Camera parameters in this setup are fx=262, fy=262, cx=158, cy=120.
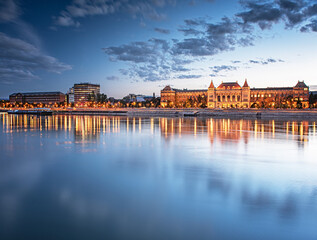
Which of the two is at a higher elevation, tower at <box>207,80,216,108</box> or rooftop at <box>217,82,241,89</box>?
rooftop at <box>217,82,241,89</box>

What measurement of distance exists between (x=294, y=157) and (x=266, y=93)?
140 metres

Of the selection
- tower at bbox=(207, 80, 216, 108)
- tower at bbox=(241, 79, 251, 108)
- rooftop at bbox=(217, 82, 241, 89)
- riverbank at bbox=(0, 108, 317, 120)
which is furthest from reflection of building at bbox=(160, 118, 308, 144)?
rooftop at bbox=(217, 82, 241, 89)

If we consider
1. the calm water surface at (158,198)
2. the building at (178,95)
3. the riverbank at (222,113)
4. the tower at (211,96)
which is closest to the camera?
the calm water surface at (158,198)

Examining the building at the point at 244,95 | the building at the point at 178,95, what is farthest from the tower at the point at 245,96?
the building at the point at 178,95

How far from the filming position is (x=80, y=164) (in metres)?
13.1

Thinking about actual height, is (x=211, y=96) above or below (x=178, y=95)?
Result: below

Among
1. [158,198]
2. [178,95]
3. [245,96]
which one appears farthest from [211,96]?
[158,198]

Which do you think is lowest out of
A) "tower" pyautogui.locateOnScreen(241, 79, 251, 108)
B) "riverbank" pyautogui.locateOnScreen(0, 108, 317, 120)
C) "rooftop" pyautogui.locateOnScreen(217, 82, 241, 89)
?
"riverbank" pyautogui.locateOnScreen(0, 108, 317, 120)

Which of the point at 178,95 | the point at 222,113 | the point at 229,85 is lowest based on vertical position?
the point at 222,113

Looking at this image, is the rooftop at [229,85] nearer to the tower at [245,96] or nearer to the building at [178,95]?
the tower at [245,96]

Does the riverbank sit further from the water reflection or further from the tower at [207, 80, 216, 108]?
the tower at [207, 80, 216, 108]

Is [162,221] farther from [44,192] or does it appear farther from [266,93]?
[266,93]

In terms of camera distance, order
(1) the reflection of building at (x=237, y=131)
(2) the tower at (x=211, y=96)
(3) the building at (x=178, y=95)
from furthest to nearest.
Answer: (3) the building at (x=178, y=95) → (2) the tower at (x=211, y=96) → (1) the reflection of building at (x=237, y=131)

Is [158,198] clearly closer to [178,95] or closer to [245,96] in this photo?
[245,96]
